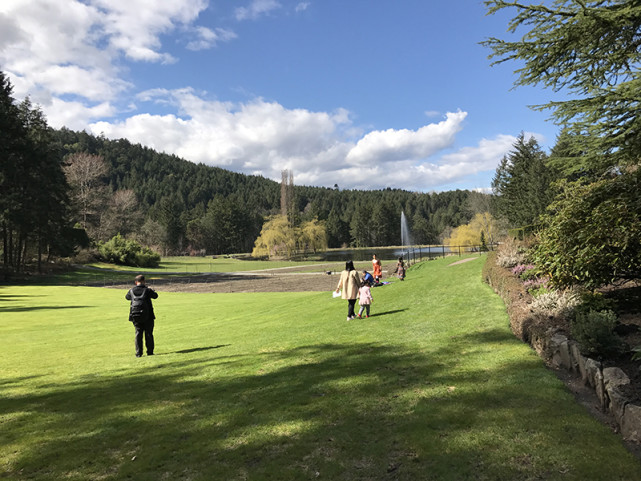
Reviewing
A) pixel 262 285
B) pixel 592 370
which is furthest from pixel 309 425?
pixel 262 285

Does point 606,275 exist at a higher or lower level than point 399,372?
higher

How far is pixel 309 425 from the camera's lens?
448cm

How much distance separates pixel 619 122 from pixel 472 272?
13.8 meters

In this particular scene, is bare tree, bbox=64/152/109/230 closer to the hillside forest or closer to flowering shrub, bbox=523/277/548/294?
the hillside forest

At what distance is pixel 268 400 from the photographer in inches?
212

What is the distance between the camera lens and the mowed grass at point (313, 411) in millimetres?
3609

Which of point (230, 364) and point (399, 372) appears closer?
point (399, 372)

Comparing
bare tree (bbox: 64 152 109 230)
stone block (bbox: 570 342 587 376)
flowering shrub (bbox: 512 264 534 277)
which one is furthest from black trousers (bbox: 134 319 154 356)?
bare tree (bbox: 64 152 109 230)

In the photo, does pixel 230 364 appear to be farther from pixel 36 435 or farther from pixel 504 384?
pixel 504 384

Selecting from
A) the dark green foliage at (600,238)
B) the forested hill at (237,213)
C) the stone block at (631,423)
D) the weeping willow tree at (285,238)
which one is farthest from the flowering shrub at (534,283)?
the forested hill at (237,213)

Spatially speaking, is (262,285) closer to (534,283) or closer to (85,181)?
(534,283)

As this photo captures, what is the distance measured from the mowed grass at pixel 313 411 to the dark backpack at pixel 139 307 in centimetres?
103

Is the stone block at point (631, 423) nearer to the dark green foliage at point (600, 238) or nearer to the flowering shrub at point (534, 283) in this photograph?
the dark green foliage at point (600, 238)

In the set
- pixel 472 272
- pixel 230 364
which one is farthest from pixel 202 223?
pixel 230 364
